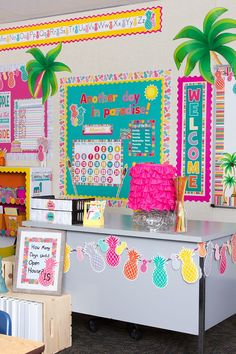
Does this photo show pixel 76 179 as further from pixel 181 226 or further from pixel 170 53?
pixel 181 226

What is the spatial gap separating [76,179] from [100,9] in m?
1.73

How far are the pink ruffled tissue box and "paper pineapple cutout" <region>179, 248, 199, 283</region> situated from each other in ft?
1.15

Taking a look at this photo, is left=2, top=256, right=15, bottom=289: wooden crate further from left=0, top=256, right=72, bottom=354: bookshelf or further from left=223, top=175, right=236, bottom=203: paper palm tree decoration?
left=223, top=175, right=236, bottom=203: paper palm tree decoration

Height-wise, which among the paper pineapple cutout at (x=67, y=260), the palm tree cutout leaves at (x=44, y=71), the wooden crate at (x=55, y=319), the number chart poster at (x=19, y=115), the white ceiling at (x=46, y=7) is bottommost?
the wooden crate at (x=55, y=319)

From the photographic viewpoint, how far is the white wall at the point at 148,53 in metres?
4.80

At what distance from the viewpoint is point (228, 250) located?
3666 mm

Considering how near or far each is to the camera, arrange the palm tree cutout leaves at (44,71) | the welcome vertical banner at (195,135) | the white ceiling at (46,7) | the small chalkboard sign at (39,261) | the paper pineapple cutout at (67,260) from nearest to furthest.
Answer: the small chalkboard sign at (39,261) < the paper pineapple cutout at (67,260) < the welcome vertical banner at (195,135) < the white ceiling at (46,7) < the palm tree cutout leaves at (44,71)

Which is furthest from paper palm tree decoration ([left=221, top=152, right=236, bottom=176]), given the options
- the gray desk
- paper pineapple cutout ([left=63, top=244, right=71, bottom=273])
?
paper pineapple cutout ([left=63, top=244, right=71, bottom=273])

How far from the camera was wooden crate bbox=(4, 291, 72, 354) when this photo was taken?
350 cm

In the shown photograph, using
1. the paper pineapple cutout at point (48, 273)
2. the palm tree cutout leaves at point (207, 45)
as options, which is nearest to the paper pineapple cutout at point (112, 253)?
the paper pineapple cutout at point (48, 273)

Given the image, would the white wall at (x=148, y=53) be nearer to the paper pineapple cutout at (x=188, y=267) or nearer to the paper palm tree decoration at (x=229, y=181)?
the paper palm tree decoration at (x=229, y=181)

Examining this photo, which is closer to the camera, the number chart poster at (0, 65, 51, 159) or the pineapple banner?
the pineapple banner

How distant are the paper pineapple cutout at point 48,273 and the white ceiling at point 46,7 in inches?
105

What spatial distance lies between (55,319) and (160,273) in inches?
30.3
